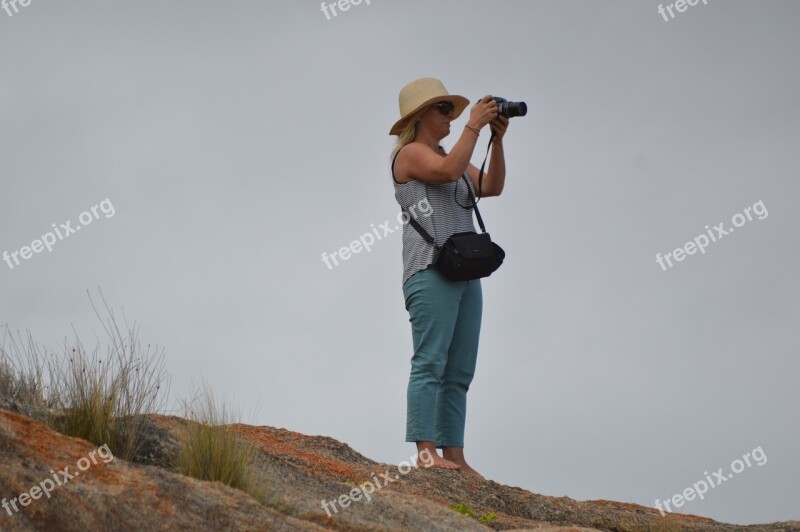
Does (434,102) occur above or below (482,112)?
above

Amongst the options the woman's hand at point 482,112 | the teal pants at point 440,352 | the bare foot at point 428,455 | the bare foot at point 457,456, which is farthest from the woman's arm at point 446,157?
the bare foot at point 457,456

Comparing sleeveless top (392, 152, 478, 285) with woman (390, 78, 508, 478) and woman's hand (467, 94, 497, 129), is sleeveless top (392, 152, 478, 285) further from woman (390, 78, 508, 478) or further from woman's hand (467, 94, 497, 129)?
woman's hand (467, 94, 497, 129)

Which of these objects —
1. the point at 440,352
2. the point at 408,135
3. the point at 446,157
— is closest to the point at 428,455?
the point at 440,352

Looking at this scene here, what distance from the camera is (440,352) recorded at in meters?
5.51

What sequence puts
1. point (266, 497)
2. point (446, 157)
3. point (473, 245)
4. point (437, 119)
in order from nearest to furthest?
point (266, 497) → point (446, 157) → point (473, 245) → point (437, 119)

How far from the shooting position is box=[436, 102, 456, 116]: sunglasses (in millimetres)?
5902

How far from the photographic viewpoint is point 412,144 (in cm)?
573

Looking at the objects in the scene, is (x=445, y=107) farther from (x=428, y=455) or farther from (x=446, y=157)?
(x=428, y=455)

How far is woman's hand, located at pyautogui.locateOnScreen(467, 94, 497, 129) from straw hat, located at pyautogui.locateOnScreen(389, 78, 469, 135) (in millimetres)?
237

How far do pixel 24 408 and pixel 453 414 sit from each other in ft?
7.69

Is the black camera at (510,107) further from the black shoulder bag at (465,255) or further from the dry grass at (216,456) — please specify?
the dry grass at (216,456)

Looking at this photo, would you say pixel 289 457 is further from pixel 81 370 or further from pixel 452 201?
pixel 452 201

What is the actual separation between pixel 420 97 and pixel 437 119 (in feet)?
0.59

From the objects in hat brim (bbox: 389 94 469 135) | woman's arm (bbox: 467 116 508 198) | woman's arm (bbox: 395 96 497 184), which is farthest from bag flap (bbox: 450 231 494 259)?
hat brim (bbox: 389 94 469 135)
